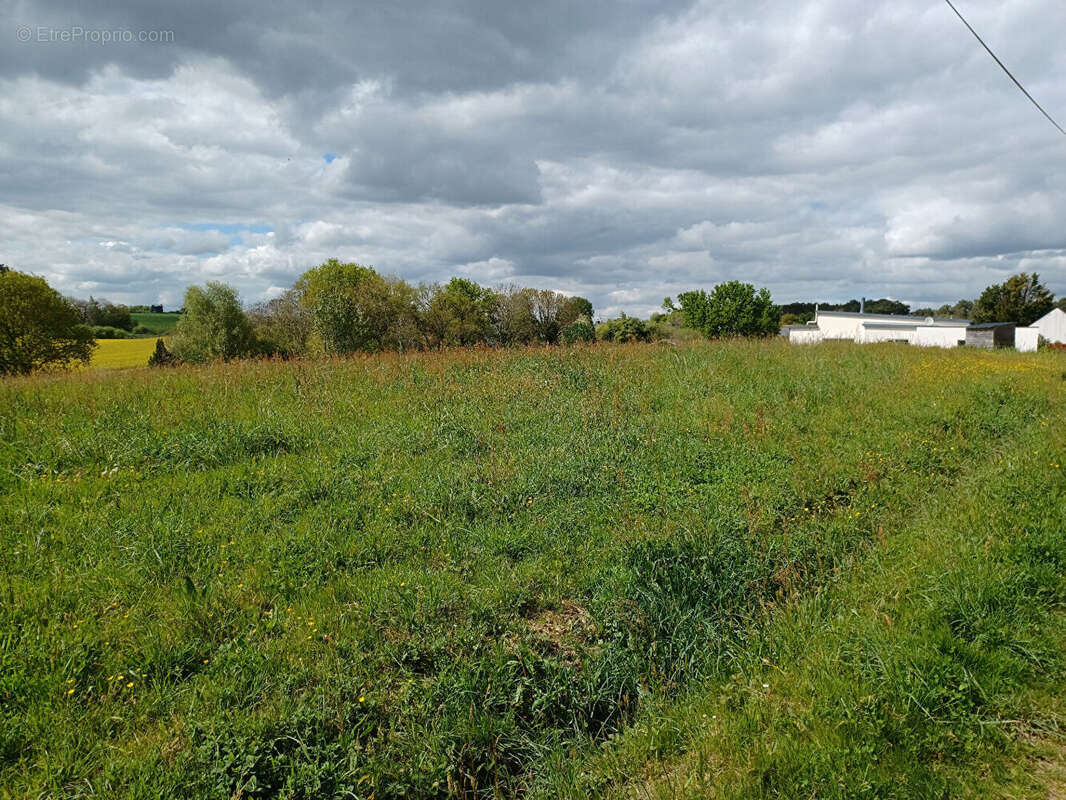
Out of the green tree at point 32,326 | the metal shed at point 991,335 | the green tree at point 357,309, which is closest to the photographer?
the green tree at point 32,326

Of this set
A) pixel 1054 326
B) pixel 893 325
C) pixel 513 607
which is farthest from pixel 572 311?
pixel 513 607

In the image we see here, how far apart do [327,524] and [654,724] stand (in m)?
3.78

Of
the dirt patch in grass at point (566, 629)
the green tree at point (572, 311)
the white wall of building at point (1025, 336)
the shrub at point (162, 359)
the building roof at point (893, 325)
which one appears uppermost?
the green tree at point (572, 311)

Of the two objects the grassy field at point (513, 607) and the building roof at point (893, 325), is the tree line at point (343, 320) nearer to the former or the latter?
the grassy field at point (513, 607)

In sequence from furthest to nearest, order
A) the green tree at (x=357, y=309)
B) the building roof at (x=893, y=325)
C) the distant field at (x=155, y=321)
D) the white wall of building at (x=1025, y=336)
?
the distant field at (x=155, y=321) → the building roof at (x=893, y=325) → the white wall of building at (x=1025, y=336) → the green tree at (x=357, y=309)

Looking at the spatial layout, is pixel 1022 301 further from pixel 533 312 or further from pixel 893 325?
pixel 533 312

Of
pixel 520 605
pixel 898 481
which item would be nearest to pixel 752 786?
pixel 520 605

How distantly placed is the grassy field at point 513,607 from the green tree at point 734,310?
7175cm

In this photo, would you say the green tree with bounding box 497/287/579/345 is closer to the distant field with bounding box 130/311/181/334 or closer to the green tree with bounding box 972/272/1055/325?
the distant field with bounding box 130/311/181/334

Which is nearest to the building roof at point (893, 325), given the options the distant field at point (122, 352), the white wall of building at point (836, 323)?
the white wall of building at point (836, 323)

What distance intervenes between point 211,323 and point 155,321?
147 feet

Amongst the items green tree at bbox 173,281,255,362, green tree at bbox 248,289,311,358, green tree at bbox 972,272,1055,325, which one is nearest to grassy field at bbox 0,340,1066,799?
green tree at bbox 173,281,255,362

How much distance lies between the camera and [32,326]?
3509cm

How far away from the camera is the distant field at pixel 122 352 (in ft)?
145
